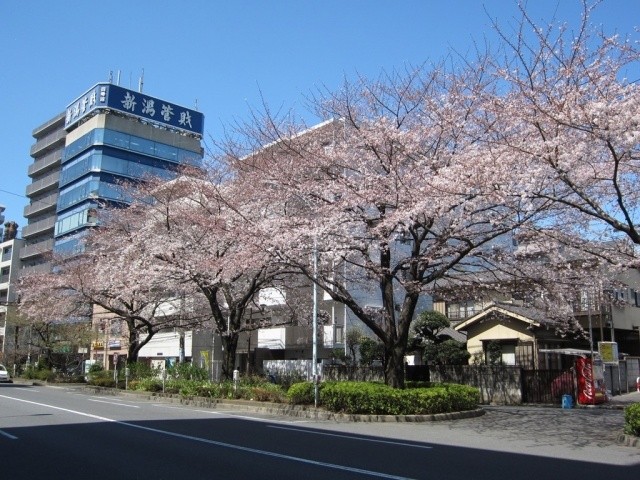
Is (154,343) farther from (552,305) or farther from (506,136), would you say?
(506,136)

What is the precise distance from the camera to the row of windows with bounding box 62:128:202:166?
56812 mm

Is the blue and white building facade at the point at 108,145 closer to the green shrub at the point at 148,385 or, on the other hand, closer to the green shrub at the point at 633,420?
the green shrub at the point at 148,385

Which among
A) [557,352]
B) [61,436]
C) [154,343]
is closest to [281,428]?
[61,436]

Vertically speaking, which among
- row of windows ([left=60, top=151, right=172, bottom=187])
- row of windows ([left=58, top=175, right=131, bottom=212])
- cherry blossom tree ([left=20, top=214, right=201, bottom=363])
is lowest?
cherry blossom tree ([left=20, top=214, right=201, bottom=363])

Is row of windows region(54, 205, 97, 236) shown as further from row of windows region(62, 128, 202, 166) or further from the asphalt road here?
the asphalt road

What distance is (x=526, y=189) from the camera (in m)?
11.6

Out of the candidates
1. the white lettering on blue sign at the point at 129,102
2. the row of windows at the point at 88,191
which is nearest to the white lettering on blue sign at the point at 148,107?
the white lettering on blue sign at the point at 129,102

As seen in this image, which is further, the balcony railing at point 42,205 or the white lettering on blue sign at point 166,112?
the balcony railing at point 42,205

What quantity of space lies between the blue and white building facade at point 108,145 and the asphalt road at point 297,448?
4292 centimetres

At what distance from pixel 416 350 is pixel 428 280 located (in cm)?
1449

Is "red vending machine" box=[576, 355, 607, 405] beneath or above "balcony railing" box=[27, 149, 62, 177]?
beneath

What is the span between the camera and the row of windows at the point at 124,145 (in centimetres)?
5681

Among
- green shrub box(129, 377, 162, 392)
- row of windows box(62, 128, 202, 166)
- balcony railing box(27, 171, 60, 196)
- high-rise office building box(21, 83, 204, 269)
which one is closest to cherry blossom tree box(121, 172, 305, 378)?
green shrub box(129, 377, 162, 392)

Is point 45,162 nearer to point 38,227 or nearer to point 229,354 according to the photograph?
point 38,227
